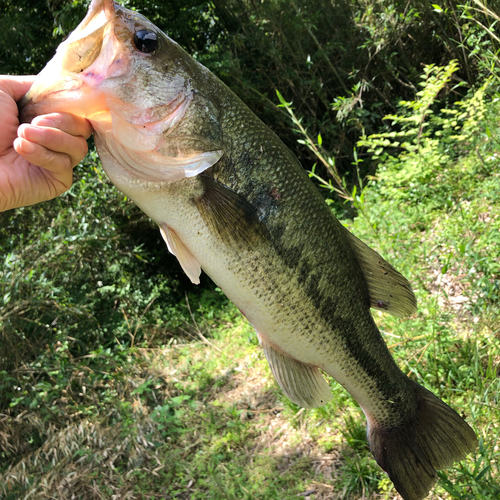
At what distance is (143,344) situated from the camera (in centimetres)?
509

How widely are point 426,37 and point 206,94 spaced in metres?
6.79

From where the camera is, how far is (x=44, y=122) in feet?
4.45

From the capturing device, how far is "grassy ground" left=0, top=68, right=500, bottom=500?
9.23 feet

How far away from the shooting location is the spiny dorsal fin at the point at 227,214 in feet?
4.84

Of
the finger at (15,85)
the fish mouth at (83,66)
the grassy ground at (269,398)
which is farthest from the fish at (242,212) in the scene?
the grassy ground at (269,398)

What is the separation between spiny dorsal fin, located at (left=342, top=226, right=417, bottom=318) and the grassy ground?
28.8 inches

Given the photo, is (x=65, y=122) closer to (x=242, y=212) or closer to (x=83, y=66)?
(x=83, y=66)

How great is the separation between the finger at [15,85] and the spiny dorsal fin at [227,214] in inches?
31.8

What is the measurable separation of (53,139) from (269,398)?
325cm

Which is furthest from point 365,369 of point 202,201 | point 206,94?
point 206,94

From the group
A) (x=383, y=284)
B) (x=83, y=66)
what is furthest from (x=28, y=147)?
(x=383, y=284)

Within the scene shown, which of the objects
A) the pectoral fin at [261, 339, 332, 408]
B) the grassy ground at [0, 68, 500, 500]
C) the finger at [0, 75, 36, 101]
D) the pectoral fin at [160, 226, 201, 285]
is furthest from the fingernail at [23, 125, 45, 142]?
the grassy ground at [0, 68, 500, 500]

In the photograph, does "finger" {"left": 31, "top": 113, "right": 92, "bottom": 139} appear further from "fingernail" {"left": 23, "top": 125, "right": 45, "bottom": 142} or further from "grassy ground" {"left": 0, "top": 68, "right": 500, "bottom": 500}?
"grassy ground" {"left": 0, "top": 68, "right": 500, "bottom": 500}

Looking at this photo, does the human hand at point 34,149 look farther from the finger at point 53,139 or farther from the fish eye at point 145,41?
the fish eye at point 145,41
